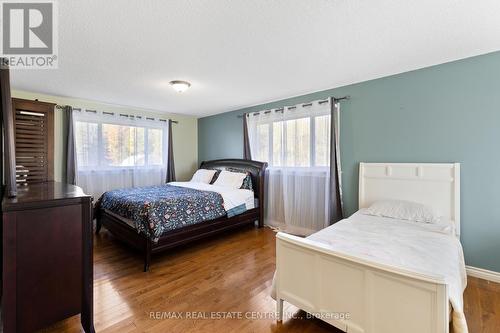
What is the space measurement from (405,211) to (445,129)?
1.03 m

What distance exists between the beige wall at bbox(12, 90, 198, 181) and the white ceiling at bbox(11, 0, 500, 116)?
70 cm

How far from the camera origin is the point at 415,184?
2729mm

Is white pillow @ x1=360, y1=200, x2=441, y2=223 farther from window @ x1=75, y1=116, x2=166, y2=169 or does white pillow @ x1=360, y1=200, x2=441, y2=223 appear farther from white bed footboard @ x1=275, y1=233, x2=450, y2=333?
window @ x1=75, y1=116, x2=166, y2=169

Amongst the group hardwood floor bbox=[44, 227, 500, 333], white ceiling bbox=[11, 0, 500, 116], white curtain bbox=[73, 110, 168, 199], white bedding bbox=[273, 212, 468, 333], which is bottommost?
hardwood floor bbox=[44, 227, 500, 333]

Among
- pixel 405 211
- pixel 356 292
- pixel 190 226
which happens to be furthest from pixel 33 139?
pixel 405 211

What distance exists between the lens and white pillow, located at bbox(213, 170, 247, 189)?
4171 millimetres

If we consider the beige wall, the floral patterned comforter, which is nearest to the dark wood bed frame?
the floral patterned comforter

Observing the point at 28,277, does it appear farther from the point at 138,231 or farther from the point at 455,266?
the point at 455,266

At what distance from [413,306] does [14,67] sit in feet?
14.0

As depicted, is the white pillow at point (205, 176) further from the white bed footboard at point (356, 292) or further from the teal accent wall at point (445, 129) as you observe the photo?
the white bed footboard at point (356, 292)

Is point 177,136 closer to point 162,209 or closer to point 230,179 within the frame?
point 230,179

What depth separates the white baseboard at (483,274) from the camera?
7.70ft

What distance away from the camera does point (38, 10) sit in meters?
1.64

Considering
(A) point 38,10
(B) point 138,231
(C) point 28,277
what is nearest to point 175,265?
(B) point 138,231
